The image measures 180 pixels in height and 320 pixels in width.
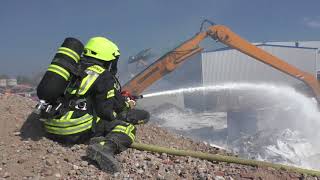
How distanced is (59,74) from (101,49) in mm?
660

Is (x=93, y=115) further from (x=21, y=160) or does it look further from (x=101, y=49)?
(x=21, y=160)

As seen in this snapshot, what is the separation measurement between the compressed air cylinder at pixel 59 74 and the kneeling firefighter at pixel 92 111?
12 cm

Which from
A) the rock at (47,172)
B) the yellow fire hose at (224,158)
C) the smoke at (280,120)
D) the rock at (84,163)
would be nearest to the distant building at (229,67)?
the smoke at (280,120)

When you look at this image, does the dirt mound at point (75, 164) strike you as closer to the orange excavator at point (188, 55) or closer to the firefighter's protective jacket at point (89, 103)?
the firefighter's protective jacket at point (89, 103)

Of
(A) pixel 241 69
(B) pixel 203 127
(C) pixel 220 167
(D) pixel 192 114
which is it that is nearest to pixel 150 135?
(C) pixel 220 167

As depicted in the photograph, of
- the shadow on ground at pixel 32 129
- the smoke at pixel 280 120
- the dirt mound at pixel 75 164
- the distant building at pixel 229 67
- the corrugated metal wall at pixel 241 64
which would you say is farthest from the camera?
the corrugated metal wall at pixel 241 64

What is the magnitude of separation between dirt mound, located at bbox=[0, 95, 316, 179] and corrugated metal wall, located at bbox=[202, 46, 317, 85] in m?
26.3

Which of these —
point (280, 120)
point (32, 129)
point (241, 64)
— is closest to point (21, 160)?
point (32, 129)

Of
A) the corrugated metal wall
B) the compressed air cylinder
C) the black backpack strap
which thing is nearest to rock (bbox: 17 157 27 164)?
the compressed air cylinder

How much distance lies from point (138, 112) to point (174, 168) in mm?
1591

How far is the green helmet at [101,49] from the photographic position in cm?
522

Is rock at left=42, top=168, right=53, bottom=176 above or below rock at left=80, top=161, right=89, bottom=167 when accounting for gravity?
below

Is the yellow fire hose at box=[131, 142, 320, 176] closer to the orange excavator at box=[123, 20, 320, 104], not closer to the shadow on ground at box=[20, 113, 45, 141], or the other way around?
the shadow on ground at box=[20, 113, 45, 141]

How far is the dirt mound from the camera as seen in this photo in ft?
14.5
